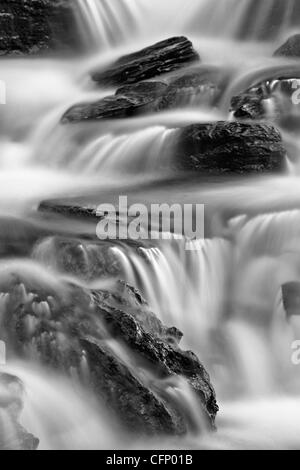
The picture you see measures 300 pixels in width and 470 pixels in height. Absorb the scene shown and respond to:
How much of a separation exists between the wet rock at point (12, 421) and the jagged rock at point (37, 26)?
43.7ft

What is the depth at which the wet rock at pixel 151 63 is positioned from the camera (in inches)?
563

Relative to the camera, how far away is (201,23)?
687 inches

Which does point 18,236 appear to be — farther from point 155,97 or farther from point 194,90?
point 194,90

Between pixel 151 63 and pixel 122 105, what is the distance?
233 cm

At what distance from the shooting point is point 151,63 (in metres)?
14.5

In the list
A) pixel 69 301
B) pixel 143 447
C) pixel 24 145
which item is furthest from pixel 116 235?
pixel 24 145

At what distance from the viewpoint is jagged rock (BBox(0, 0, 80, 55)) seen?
17.2m

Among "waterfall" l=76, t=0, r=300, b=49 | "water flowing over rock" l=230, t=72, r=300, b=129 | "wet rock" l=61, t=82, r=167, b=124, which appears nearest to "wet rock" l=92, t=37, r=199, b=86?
"wet rock" l=61, t=82, r=167, b=124

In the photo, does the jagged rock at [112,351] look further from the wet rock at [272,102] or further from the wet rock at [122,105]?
the wet rock at [122,105]

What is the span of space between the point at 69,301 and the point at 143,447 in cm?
130

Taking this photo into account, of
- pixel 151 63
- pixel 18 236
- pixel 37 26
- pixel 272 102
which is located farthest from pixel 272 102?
pixel 37 26

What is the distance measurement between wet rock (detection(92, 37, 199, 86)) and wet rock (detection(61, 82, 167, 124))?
3.25 feet

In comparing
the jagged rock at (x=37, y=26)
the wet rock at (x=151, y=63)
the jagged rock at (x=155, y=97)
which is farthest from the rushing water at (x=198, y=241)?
the jagged rock at (x=37, y=26)

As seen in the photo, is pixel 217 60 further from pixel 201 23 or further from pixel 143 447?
pixel 143 447
